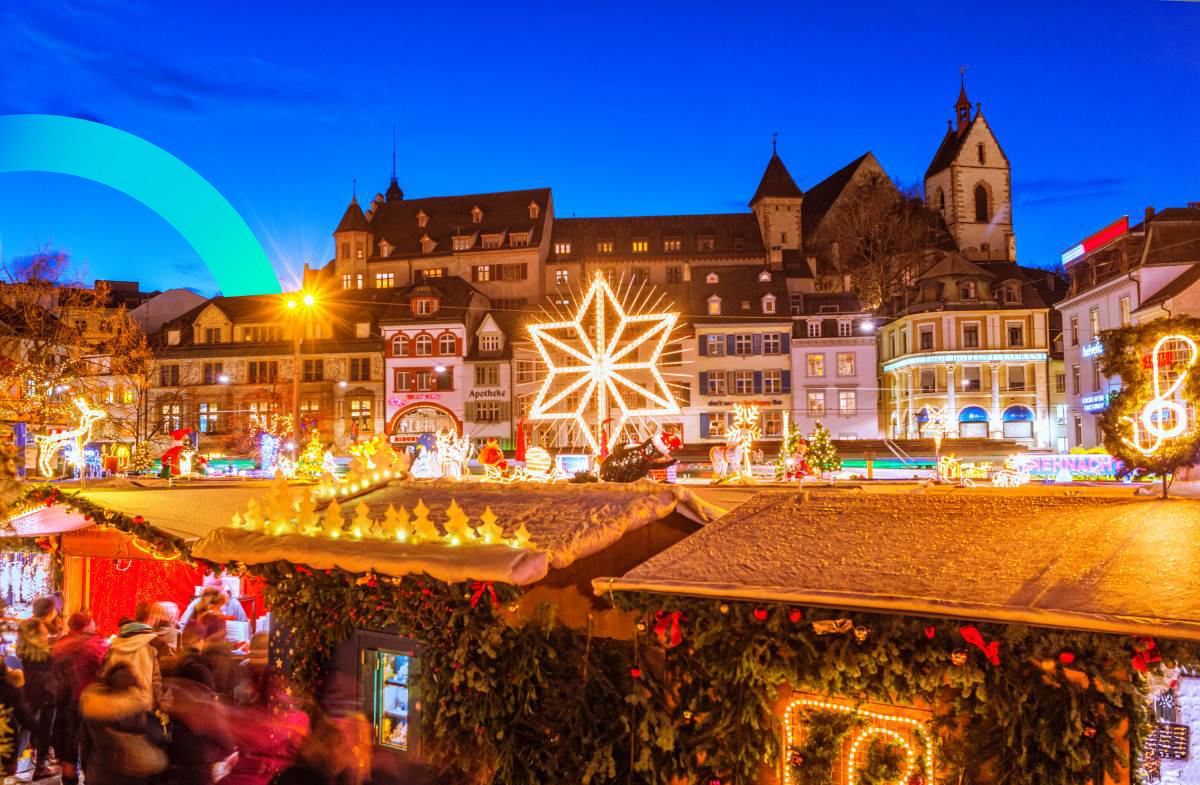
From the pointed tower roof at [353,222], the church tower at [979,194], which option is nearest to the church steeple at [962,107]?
the church tower at [979,194]

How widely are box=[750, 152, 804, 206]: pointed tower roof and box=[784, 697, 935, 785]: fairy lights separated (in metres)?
65.7

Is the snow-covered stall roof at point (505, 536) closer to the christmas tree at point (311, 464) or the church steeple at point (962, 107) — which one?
the christmas tree at point (311, 464)

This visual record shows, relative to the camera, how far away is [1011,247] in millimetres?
77750

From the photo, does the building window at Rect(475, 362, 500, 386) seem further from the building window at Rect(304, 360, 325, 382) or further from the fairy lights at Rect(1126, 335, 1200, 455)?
the fairy lights at Rect(1126, 335, 1200, 455)

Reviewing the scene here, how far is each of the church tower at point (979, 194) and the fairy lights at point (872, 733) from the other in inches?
3057

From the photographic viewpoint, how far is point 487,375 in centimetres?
5300

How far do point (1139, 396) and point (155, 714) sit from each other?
8329 mm

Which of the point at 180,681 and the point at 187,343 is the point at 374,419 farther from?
the point at 180,681

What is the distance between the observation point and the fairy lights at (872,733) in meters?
5.41

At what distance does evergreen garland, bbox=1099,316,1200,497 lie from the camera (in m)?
6.78

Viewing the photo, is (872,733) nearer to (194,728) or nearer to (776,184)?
(194,728)

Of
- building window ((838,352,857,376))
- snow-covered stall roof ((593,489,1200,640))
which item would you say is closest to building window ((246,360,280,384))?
building window ((838,352,857,376))

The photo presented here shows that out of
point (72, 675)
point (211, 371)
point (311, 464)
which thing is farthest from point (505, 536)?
point (211, 371)

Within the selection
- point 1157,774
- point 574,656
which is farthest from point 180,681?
point 1157,774
